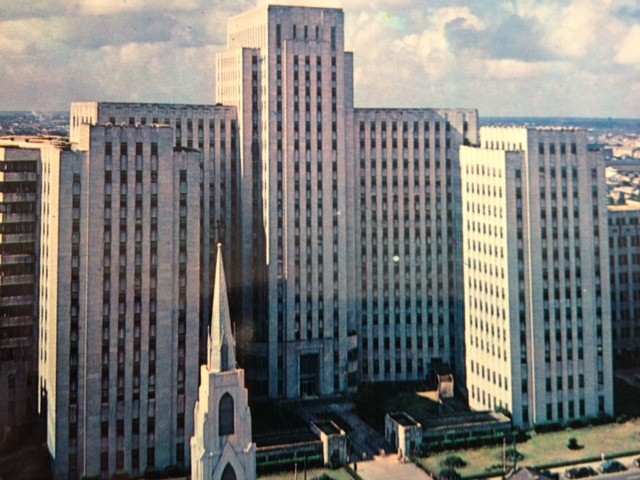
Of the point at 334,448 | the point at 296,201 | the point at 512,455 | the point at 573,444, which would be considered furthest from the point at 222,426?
the point at 296,201

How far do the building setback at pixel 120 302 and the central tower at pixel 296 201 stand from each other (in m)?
24.5

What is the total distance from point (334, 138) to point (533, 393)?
4224 centimetres

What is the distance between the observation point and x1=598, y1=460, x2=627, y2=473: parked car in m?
82.8

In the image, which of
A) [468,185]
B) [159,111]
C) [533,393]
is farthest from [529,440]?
[159,111]

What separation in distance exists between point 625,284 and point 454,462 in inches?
1949

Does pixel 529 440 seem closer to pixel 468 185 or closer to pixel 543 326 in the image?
pixel 543 326

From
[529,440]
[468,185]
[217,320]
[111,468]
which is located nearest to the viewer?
[217,320]

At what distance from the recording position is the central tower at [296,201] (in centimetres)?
10925

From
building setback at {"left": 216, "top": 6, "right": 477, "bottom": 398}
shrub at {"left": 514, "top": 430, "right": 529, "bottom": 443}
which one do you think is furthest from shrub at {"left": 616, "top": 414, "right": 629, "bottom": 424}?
building setback at {"left": 216, "top": 6, "right": 477, "bottom": 398}

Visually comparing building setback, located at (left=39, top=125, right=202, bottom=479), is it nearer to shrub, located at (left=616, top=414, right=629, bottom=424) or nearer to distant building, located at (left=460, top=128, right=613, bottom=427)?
distant building, located at (left=460, top=128, right=613, bottom=427)

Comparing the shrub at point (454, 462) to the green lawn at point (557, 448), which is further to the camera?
the green lawn at point (557, 448)

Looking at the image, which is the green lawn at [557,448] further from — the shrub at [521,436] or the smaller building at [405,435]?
the smaller building at [405,435]

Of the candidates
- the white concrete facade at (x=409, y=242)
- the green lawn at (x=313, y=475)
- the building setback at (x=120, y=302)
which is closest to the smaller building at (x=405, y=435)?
the green lawn at (x=313, y=475)

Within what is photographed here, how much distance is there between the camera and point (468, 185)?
107 m
